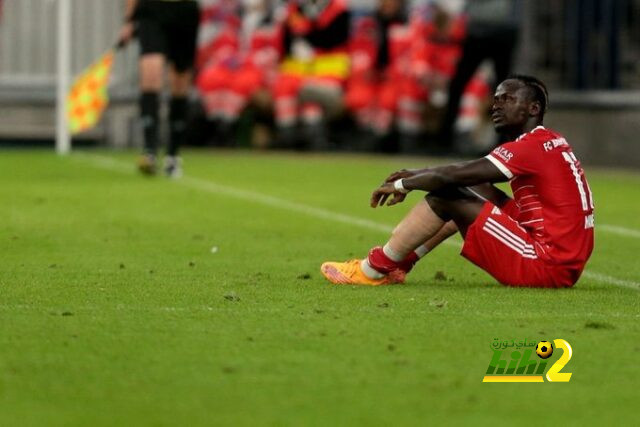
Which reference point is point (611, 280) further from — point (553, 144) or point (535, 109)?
point (535, 109)

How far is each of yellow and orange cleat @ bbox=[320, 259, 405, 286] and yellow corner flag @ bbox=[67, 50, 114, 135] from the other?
45.0 ft

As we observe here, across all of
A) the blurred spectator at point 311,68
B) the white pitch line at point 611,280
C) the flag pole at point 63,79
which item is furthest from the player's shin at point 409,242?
the blurred spectator at point 311,68

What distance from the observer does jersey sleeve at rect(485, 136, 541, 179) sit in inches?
312

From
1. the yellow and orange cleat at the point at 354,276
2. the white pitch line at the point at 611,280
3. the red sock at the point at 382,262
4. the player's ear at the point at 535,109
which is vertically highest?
the player's ear at the point at 535,109

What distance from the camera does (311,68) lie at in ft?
82.3

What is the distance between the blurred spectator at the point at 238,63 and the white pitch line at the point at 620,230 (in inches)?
527

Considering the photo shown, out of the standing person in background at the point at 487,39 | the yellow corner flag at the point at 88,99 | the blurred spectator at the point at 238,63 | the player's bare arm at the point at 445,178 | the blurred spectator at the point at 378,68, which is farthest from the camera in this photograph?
the blurred spectator at the point at 238,63

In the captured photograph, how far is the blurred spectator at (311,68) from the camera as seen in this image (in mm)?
24766

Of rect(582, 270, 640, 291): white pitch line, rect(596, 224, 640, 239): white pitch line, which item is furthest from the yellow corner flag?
rect(582, 270, 640, 291): white pitch line

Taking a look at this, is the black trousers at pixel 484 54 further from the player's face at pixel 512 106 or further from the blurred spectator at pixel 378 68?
the player's face at pixel 512 106

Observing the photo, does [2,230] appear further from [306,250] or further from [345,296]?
[345,296]

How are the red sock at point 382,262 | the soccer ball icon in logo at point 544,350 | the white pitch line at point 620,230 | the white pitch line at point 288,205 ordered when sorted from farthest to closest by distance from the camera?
the white pitch line at point 620,230 < the white pitch line at point 288,205 < the red sock at point 382,262 < the soccer ball icon in logo at point 544,350

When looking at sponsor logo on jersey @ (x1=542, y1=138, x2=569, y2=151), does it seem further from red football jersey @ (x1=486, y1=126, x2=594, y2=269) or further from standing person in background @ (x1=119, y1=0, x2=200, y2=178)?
standing person in background @ (x1=119, y1=0, x2=200, y2=178)

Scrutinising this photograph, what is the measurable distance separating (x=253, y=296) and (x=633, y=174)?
12.4 m
